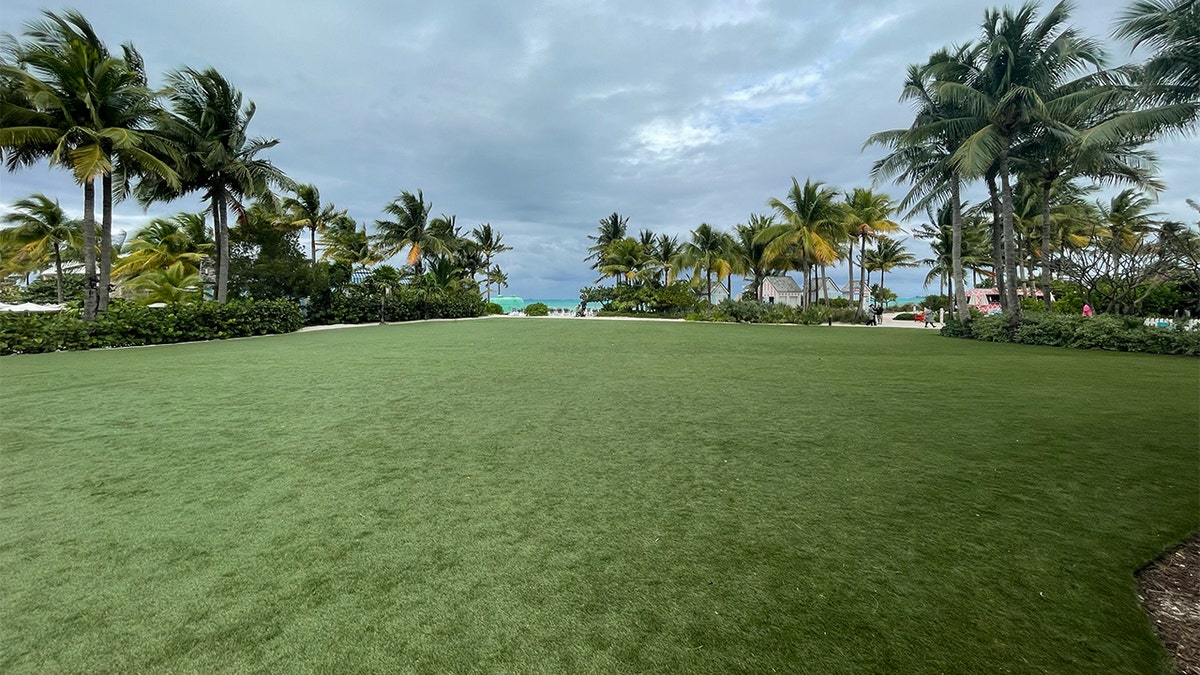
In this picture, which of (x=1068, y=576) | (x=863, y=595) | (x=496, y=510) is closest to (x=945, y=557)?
(x=1068, y=576)

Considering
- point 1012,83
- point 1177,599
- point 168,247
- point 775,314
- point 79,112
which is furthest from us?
point 775,314

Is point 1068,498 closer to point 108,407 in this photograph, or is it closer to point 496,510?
point 496,510

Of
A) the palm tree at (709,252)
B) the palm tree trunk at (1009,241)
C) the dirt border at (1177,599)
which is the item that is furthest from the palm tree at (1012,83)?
the palm tree at (709,252)

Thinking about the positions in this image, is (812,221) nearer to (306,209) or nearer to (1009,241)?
(1009,241)

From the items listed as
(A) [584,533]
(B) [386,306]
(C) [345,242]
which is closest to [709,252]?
(B) [386,306]

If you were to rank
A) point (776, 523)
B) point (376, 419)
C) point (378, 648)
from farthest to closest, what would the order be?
point (376, 419) → point (776, 523) → point (378, 648)

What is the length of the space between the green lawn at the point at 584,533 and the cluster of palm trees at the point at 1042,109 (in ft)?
34.1

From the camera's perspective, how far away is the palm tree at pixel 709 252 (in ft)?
120

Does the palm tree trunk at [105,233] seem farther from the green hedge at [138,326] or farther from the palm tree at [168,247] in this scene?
the palm tree at [168,247]

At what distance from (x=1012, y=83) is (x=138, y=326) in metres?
26.9

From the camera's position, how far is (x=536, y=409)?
18.3ft

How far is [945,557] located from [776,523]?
2.54 ft

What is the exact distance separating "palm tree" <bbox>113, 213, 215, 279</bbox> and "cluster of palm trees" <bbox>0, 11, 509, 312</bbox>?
56 millimetres

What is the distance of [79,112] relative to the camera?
12992mm
